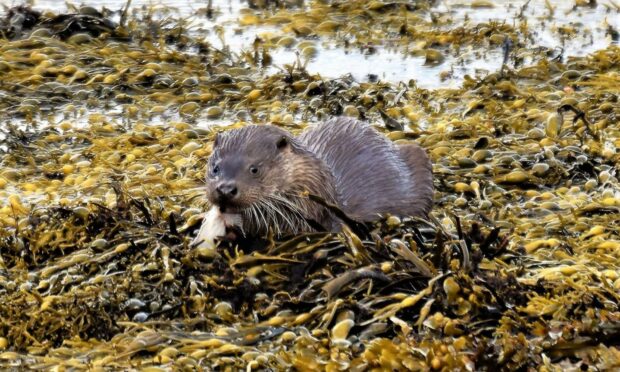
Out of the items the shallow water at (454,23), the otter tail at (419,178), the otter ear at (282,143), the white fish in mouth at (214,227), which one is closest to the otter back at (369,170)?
the otter tail at (419,178)

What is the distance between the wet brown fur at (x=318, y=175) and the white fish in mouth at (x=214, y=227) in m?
0.04

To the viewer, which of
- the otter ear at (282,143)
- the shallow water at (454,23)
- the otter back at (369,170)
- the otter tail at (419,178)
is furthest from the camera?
the shallow water at (454,23)

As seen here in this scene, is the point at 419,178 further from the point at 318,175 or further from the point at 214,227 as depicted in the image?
the point at 214,227

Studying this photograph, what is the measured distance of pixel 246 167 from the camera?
5.51 meters

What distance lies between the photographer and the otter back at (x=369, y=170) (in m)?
6.09

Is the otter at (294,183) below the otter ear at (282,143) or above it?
below

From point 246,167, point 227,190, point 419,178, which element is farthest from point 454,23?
point 227,190

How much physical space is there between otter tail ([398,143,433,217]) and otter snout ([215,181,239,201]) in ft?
3.53

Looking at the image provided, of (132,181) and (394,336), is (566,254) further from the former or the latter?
(132,181)

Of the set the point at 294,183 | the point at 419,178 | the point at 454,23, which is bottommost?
the point at 454,23

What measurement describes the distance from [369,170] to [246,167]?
2.84ft

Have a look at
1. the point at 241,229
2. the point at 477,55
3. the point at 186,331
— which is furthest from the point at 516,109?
the point at 186,331

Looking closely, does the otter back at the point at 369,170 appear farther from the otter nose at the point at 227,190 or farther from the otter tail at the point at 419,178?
the otter nose at the point at 227,190

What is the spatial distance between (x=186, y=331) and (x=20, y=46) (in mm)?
4636
